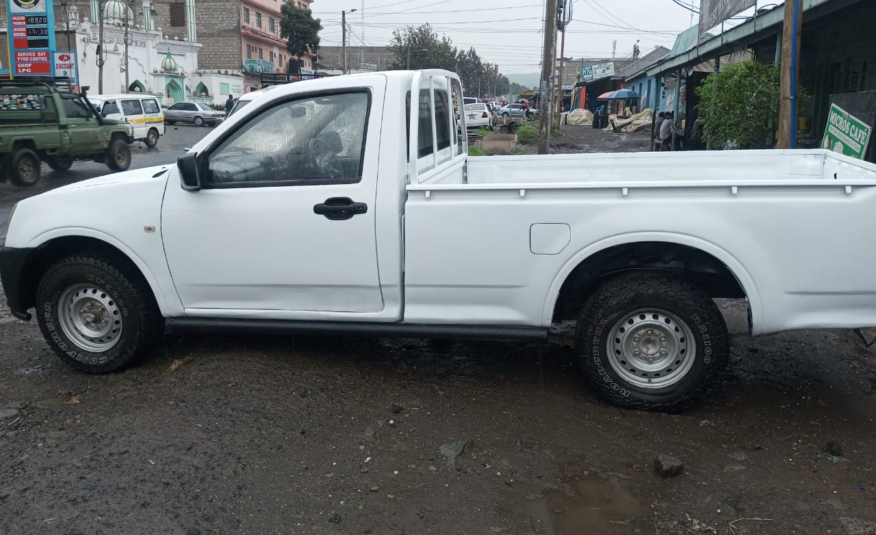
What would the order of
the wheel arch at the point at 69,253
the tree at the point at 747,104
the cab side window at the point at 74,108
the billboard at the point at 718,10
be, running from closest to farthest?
the wheel arch at the point at 69,253
the tree at the point at 747,104
the billboard at the point at 718,10
the cab side window at the point at 74,108

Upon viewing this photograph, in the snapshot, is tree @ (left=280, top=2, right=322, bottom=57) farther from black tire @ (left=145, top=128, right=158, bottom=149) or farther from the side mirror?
the side mirror

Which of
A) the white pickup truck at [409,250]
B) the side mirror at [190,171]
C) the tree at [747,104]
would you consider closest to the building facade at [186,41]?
the tree at [747,104]

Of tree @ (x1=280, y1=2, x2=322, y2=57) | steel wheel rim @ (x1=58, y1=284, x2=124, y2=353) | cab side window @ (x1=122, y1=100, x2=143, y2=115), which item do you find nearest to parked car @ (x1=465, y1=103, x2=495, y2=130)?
cab side window @ (x1=122, y1=100, x2=143, y2=115)

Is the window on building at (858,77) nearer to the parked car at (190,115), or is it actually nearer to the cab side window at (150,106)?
the cab side window at (150,106)

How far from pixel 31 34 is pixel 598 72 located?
4183 centimetres

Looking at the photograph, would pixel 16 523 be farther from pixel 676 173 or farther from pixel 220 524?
pixel 676 173

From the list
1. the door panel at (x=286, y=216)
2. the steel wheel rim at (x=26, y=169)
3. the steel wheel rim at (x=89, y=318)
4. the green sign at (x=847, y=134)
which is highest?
the green sign at (x=847, y=134)

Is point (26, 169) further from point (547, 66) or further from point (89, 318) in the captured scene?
point (89, 318)

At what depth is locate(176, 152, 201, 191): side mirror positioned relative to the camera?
4.41 meters

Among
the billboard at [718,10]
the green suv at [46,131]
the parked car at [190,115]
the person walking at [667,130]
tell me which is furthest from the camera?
the parked car at [190,115]

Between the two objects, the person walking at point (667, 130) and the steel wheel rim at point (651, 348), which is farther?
the person walking at point (667, 130)

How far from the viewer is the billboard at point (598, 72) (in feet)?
186

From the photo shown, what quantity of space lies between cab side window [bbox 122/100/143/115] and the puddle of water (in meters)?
27.8

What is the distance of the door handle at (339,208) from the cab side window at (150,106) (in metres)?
26.7
